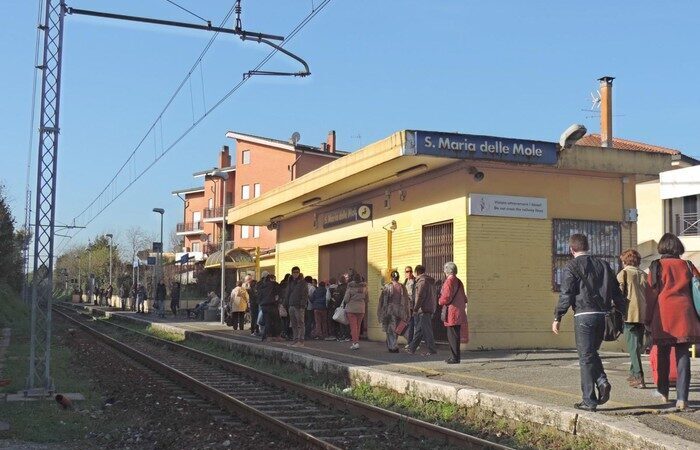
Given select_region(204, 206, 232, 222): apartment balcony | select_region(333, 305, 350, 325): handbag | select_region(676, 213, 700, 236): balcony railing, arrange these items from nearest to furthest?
select_region(333, 305, 350, 325): handbag
select_region(676, 213, 700, 236): balcony railing
select_region(204, 206, 232, 222): apartment balcony

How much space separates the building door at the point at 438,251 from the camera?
16.5 metres

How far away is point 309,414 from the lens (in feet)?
32.6

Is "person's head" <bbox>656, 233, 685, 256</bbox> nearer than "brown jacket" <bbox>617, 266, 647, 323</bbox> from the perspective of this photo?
Yes

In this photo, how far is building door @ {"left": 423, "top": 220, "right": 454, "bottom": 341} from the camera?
54.0 feet

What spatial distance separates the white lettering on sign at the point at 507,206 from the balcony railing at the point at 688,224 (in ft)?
57.5

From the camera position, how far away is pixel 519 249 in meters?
16.0

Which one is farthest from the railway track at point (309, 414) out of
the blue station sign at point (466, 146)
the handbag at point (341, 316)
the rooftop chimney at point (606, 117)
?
the rooftop chimney at point (606, 117)

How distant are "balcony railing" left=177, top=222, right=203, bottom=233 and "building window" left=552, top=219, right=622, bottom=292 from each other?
69.1 metres

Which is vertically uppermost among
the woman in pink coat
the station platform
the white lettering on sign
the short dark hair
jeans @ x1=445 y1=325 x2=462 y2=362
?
the white lettering on sign

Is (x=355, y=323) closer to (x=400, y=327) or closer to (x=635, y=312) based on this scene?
(x=400, y=327)

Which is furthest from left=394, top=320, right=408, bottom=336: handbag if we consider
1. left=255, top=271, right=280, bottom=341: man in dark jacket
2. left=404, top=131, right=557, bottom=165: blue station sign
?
left=255, top=271, right=280, bottom=341: man in dark jacket

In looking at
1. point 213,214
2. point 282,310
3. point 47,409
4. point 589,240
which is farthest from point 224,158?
point 47,409

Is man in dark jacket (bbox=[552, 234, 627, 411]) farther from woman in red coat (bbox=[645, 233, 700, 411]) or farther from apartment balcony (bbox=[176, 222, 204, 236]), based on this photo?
apartment balcony (bbox=[176, 222, 204, 236])

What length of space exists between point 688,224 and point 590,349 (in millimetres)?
26092
